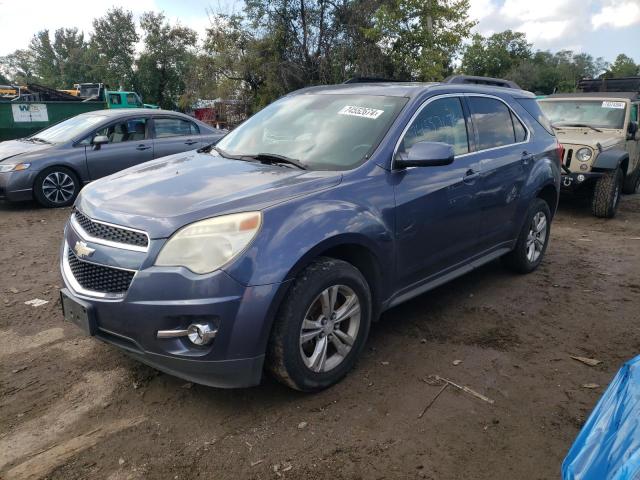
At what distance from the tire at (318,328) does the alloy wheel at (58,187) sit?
645cm

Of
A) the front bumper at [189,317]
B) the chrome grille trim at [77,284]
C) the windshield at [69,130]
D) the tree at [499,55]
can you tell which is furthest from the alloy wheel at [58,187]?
the tree at [499,55]

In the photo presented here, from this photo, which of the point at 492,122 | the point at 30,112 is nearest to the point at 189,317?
the point at 492,122

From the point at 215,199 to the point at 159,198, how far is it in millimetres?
349

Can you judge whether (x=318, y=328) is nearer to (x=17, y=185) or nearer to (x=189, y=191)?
(x=189, y=191)

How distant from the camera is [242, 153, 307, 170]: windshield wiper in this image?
3.31 meters

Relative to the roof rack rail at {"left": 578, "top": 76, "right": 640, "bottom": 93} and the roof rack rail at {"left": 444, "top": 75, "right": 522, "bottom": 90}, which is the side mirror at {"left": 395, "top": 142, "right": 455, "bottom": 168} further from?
the roof rack rail at {"left": 578, "top": 76, "right": 640, "bottom": 93}

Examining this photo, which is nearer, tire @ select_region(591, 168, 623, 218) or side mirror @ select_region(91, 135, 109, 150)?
tire @ select_region(591, 168, 623, 218)

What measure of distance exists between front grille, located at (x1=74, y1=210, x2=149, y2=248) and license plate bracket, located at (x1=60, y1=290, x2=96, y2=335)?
1.22 ft

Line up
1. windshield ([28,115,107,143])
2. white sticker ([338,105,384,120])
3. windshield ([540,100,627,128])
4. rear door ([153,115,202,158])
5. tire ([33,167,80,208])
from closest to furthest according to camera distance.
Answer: white sticker ([338,105,384,120]), tire ([33,167,80,208]), windshield ([28,115,107,143]), windshield ([540,100,627,128]), rear door ([153,115,202,158])

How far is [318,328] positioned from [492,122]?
2582 mm

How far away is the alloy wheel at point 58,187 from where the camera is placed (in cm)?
780

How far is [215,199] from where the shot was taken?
2.77m

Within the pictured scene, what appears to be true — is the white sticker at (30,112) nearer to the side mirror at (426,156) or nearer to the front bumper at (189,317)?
the front bumper at (189,317)

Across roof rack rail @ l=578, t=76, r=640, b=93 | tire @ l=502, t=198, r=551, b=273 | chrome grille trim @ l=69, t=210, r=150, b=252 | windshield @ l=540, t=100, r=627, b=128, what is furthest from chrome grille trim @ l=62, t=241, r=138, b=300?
roof rack rail @ l=578, t=76, r=640, b=93
